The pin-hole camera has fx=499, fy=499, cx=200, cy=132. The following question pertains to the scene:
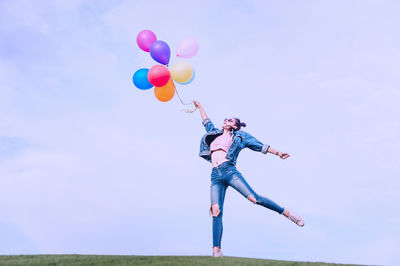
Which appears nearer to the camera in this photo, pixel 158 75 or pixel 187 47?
pixel 158 75

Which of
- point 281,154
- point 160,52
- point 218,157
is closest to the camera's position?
point 218,157

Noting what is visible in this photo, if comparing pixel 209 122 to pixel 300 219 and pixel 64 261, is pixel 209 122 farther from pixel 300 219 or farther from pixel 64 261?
pixel 64 261

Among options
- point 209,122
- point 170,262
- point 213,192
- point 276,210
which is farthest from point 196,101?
point 170,262

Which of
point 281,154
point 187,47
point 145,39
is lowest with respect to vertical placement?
point 281,154

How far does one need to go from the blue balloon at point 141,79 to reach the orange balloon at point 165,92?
0.19 meters

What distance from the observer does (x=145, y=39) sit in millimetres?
9539

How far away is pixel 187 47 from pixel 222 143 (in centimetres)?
199

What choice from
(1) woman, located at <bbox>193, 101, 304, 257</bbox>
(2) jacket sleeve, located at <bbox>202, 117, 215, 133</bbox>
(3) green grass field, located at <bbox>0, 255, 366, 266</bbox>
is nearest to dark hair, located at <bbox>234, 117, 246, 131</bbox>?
(1) woman, located at <bbox>193, 101, 304, 257</bbox>

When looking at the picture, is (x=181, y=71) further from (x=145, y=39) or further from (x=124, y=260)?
(x=124, y=260)

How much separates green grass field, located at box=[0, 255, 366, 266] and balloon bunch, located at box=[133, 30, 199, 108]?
3.12m

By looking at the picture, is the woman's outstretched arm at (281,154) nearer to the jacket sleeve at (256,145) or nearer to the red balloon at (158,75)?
the jacket sleeve at (256,145)

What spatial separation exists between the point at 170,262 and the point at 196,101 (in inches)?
135

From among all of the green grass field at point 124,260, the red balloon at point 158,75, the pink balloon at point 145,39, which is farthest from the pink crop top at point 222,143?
the pink balloon at point 145,39

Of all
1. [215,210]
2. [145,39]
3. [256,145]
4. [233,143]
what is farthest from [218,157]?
[145,39]
